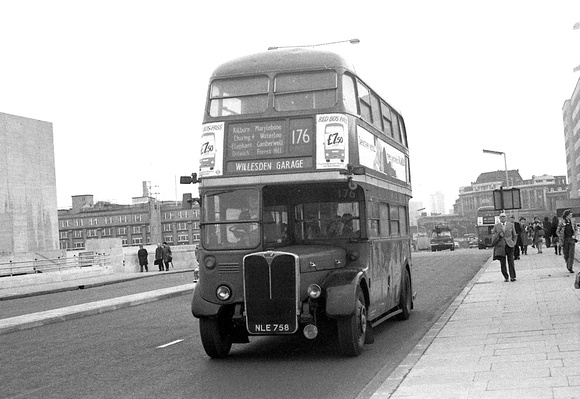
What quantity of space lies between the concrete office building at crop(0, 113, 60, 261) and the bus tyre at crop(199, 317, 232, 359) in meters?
56.1

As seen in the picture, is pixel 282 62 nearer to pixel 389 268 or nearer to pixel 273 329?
pixel 273 329

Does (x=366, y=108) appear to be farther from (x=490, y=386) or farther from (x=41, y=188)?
(x=41, y=188)

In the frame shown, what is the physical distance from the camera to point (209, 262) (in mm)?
11344

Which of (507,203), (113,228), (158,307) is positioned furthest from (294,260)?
(113,228)

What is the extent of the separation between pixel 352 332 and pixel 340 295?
0.50m

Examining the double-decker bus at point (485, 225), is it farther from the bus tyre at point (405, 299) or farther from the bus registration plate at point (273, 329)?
the bus registration plate at point (273, 329)

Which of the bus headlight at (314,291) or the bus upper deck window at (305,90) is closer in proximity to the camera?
the bus headlight at (314,291)

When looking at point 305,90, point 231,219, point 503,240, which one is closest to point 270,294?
point 231,219

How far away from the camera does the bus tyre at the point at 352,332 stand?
10.9 metres

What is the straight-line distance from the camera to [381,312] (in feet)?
44.0

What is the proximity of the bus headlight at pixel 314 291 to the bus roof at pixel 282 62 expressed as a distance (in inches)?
121

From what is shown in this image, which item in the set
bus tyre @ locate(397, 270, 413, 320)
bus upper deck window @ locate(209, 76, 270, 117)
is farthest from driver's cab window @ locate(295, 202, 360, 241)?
bus tyre @ locate(397, 270, 413, 320)

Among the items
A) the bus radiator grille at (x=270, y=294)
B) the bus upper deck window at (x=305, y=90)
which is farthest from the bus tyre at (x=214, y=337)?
the bus upper deck window at (x=305, y=90)

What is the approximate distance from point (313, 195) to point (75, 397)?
4.77m
